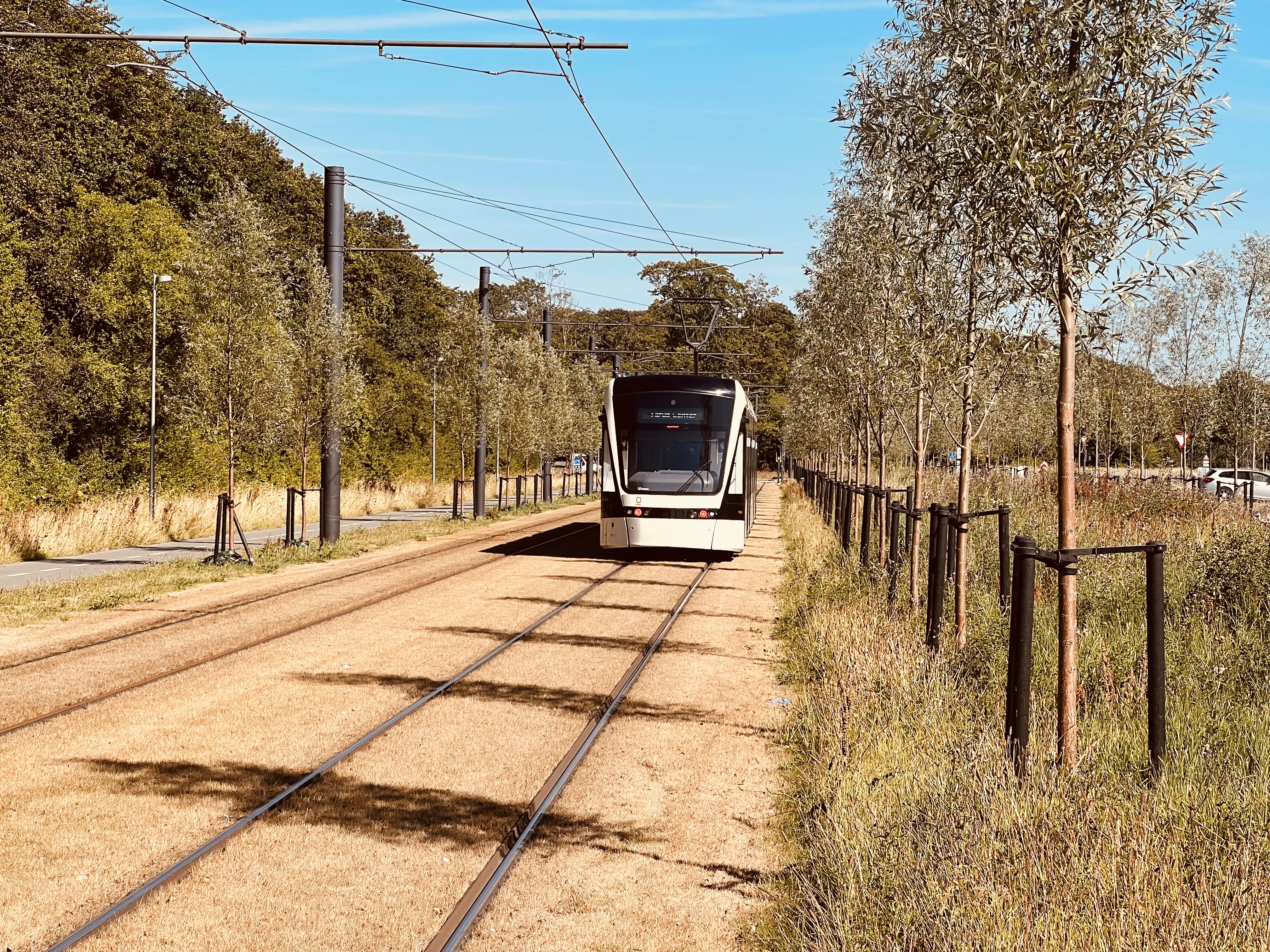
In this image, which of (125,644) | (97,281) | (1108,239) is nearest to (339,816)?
(1108,239)

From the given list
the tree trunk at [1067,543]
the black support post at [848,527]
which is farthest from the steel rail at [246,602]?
the tree trunk at [1067,543]

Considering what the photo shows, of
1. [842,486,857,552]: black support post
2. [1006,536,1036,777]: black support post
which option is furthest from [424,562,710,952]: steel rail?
[842,486,857,552]: black support post

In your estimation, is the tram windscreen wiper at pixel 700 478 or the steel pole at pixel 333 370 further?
the steel pole at pixel 333 370

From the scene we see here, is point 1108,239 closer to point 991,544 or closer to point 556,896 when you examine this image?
point 556,896

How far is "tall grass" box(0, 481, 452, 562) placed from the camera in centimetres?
2273

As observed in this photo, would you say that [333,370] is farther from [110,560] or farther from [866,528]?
[866,528]

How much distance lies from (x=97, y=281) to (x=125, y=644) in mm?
31872

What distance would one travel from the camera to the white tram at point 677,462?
2186cm

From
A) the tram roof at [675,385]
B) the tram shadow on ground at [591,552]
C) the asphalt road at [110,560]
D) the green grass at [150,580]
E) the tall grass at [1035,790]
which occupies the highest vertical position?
the tram roof at [675,385]

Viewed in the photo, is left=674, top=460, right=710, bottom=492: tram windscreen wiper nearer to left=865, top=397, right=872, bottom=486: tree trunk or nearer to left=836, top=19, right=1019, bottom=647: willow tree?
left=865, top=397, right=872, bottom=486: tree trunk

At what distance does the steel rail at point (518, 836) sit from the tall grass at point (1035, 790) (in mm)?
1212

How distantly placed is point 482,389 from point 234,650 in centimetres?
2402

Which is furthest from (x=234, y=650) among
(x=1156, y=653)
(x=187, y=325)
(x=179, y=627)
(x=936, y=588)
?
(x=187, y=325)

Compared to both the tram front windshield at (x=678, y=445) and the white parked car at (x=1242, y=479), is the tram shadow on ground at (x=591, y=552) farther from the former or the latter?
the white parked car at (x=1242, y=479)
